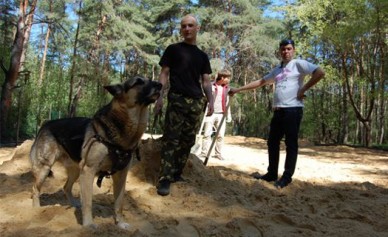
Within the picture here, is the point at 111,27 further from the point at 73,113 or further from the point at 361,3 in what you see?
the point at 361,3

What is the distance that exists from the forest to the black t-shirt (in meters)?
8.76

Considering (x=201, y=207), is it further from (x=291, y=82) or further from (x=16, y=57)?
(x=16, y=57)

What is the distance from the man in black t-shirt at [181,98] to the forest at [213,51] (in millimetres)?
8724

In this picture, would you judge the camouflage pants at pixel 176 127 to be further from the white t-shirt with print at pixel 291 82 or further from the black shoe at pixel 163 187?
the white t-shirt with print at pixel 291 82

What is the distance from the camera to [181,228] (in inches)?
153

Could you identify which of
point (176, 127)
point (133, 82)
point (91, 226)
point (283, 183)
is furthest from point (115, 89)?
point (283, 183)

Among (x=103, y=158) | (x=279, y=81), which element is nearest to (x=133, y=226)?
(x=103, y=158)

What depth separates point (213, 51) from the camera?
2925cm

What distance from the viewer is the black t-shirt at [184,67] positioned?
510cm

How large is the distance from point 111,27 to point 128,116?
2360cm

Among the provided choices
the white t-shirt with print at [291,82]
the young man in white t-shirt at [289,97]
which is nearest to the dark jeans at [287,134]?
the young man in white t-shirt at [289,97]

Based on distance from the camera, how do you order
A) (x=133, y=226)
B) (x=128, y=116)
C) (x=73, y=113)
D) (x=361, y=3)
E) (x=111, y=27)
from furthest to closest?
1. (x=111, y=27)
2. (x=73, y=113)
3. (x=361, y=3)
4. (x=133, y=226)
5. (x=128, y=116)

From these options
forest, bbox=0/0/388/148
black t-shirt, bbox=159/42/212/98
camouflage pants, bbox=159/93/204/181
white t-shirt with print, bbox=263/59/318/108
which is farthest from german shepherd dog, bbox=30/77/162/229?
forest, bbox=0/0/388/148

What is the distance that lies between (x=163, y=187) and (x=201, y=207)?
0.63 m
